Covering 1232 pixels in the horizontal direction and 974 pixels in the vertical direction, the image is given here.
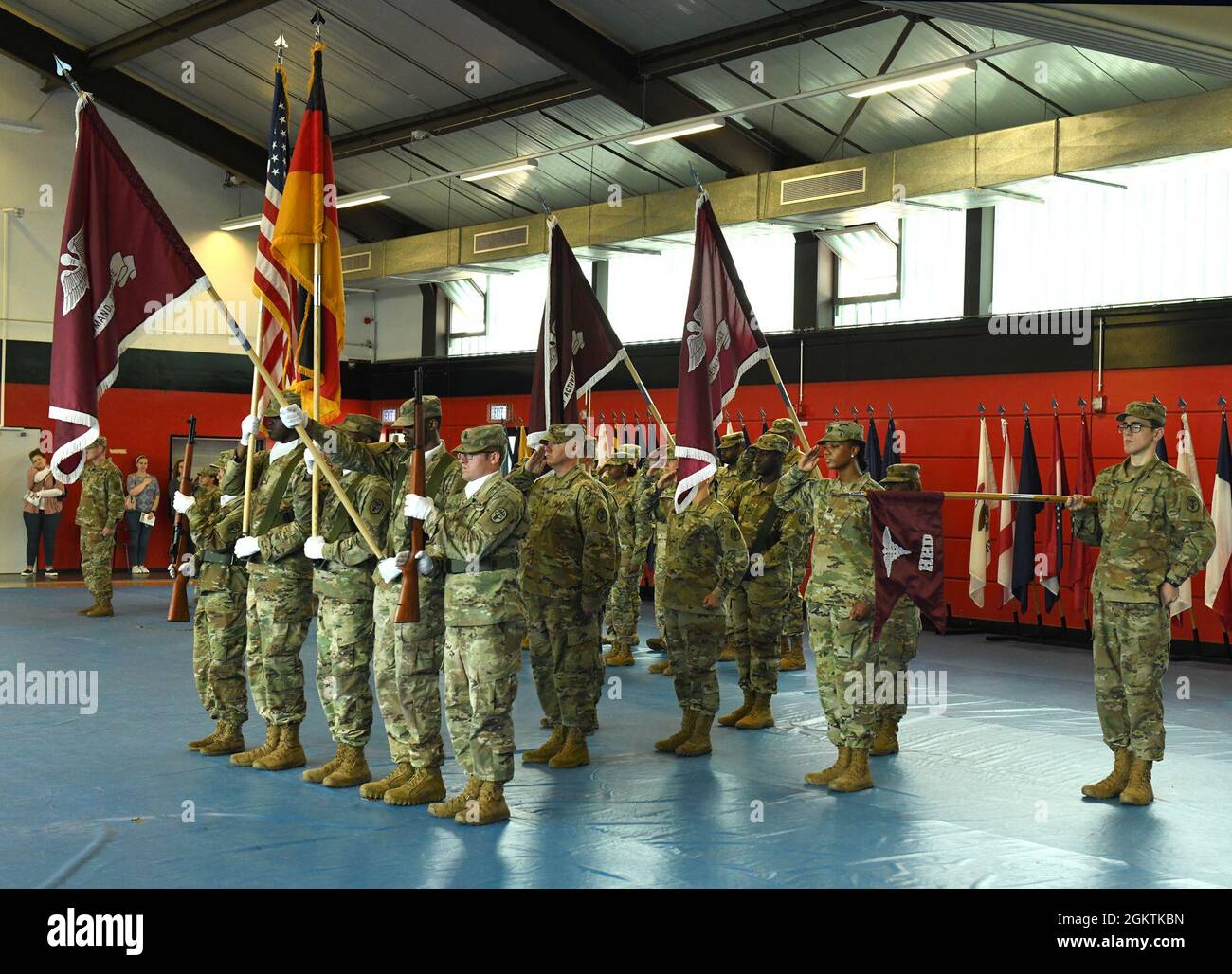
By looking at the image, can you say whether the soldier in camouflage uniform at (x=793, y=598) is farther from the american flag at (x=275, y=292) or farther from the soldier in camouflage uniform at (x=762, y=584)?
the american flag at (x=275, y=292)

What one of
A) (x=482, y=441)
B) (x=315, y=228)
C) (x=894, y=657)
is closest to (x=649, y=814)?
(x=482, y=441)

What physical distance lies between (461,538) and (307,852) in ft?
4.56

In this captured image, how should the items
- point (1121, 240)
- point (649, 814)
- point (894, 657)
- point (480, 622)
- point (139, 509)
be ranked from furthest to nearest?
point (139, 509) → point (1121, 240) → point (894, 657) → point (649, 814) → point (480, 622)

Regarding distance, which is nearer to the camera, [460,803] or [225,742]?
[460,803]

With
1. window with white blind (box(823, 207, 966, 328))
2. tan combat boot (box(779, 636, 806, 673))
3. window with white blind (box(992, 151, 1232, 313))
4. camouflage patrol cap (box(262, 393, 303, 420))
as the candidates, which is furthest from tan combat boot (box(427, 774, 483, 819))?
window with white blind (box(823, 207, 966, 328))

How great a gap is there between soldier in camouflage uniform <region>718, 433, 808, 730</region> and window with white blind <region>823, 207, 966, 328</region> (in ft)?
18.5

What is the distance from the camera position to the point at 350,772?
5723 millimetres

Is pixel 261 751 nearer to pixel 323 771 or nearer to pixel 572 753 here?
pixel 323 771

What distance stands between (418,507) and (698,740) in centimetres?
239

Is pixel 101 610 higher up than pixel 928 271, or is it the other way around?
pixel 928 271

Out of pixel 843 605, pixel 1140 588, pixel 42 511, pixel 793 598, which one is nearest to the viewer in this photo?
pixel 1140 588

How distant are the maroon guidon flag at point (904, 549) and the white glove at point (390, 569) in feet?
7.78

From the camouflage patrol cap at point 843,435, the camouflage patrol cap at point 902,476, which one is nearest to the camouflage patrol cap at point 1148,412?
the camouflage patrol cap at point 843,435

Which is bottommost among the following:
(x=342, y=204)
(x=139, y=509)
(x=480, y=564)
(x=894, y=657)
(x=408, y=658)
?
(x=894, y=657)
